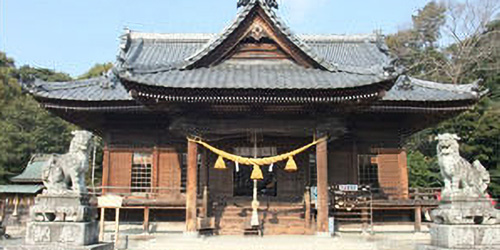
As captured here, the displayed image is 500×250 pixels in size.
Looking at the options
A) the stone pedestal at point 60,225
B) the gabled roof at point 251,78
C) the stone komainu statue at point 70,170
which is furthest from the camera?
the gabled roof at point 251,78

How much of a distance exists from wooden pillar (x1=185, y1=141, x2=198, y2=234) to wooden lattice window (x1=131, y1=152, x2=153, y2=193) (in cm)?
490

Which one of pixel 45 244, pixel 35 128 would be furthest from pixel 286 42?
pixel 35 128

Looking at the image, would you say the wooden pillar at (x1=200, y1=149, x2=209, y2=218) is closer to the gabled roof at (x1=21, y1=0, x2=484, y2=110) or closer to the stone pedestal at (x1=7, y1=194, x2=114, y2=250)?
the gabled roof at (x1=21, y1=0, x2=484, y2=110)

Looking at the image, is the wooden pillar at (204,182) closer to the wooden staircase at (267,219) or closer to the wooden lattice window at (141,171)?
the wooden staircase at (267,219)

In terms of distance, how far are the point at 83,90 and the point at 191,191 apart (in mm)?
7573

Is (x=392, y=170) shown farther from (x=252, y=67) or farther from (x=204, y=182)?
(x=204, y=182)

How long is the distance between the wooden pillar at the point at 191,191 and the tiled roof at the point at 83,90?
4.26m

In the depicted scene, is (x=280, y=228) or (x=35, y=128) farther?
(x=35, y=128)

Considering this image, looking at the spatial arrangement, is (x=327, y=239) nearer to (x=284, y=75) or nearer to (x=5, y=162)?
(x=284, y=75)

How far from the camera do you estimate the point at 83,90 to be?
57.3ft

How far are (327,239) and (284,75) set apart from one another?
20.4 ft

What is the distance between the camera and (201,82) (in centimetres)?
1375

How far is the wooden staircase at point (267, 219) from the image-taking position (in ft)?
50.0

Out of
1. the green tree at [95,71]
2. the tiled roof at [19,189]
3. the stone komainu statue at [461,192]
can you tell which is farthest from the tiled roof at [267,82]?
the green tree at [95,71]
